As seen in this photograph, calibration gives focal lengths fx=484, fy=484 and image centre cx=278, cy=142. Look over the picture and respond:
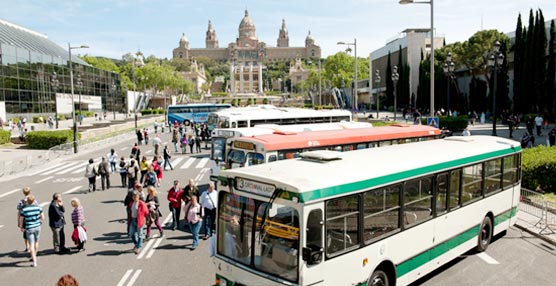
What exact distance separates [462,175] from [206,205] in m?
6.28

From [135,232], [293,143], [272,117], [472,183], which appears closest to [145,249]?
[135,232]

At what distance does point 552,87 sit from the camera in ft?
148

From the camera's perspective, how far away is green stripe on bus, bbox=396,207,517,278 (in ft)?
28.9

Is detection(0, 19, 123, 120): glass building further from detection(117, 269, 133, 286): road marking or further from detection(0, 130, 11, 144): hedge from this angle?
A: detection(117, 269, 133, 286): road marking

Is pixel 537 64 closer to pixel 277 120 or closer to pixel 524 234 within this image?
pixel 277 120

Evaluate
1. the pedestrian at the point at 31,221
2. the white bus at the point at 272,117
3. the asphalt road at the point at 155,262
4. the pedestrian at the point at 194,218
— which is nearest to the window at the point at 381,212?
the asphalt road at the point at 155,262

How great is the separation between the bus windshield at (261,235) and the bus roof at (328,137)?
6.01 metres

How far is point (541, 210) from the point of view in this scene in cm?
1413

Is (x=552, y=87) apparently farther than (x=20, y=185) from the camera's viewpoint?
Yes

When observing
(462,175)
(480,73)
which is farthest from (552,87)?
(462,175)

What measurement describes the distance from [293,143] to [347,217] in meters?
7.20

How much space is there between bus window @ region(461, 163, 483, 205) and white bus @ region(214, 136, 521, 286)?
2 cm

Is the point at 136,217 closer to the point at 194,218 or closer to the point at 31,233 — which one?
the point at 194,218

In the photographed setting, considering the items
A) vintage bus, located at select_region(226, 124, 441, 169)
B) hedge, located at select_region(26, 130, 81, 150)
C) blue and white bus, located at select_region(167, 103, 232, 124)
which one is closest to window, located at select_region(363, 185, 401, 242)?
vintage bus, located at select_region(226, 124, 441, 169)
